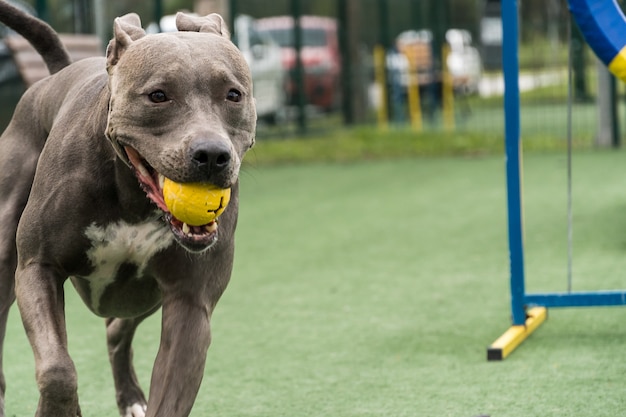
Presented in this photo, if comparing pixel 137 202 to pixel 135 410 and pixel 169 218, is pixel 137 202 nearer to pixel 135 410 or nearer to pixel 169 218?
pixel 169 218

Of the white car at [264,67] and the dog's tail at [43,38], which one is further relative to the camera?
the white car at [264,67]

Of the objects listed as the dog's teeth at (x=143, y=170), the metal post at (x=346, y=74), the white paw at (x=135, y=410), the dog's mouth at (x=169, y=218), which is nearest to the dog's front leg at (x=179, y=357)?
the dog's mouth at (x=169, y=218)

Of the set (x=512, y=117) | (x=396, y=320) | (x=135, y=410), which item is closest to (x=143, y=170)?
(x=135, y=410)

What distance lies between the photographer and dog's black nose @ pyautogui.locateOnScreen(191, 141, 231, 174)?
266cm

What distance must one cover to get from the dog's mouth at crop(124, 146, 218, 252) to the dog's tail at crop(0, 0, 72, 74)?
135cm

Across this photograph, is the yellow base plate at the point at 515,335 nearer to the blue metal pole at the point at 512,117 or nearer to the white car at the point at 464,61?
the blue metal pole at the point at 512,117

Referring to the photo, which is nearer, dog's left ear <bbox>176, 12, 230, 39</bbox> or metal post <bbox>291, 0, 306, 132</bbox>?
dog's left ear <bbox>176, 12, 230, 39</bbox>

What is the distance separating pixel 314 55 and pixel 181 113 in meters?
13.1

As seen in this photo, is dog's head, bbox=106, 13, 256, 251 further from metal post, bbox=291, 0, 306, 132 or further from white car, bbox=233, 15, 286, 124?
metal post, bbox=291, 0, 306, 132

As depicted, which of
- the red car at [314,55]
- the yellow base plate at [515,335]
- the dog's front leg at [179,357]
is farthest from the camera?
the red car at [314,55]

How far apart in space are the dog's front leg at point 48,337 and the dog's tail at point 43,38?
1.18m

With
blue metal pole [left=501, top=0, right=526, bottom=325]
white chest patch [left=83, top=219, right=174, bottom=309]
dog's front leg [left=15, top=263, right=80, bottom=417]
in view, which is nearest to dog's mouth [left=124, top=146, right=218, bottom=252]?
white chest patch [left=83, top=219, right=174, bottom=309]

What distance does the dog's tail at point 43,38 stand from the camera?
407 centimetres

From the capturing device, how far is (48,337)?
3.06 m
